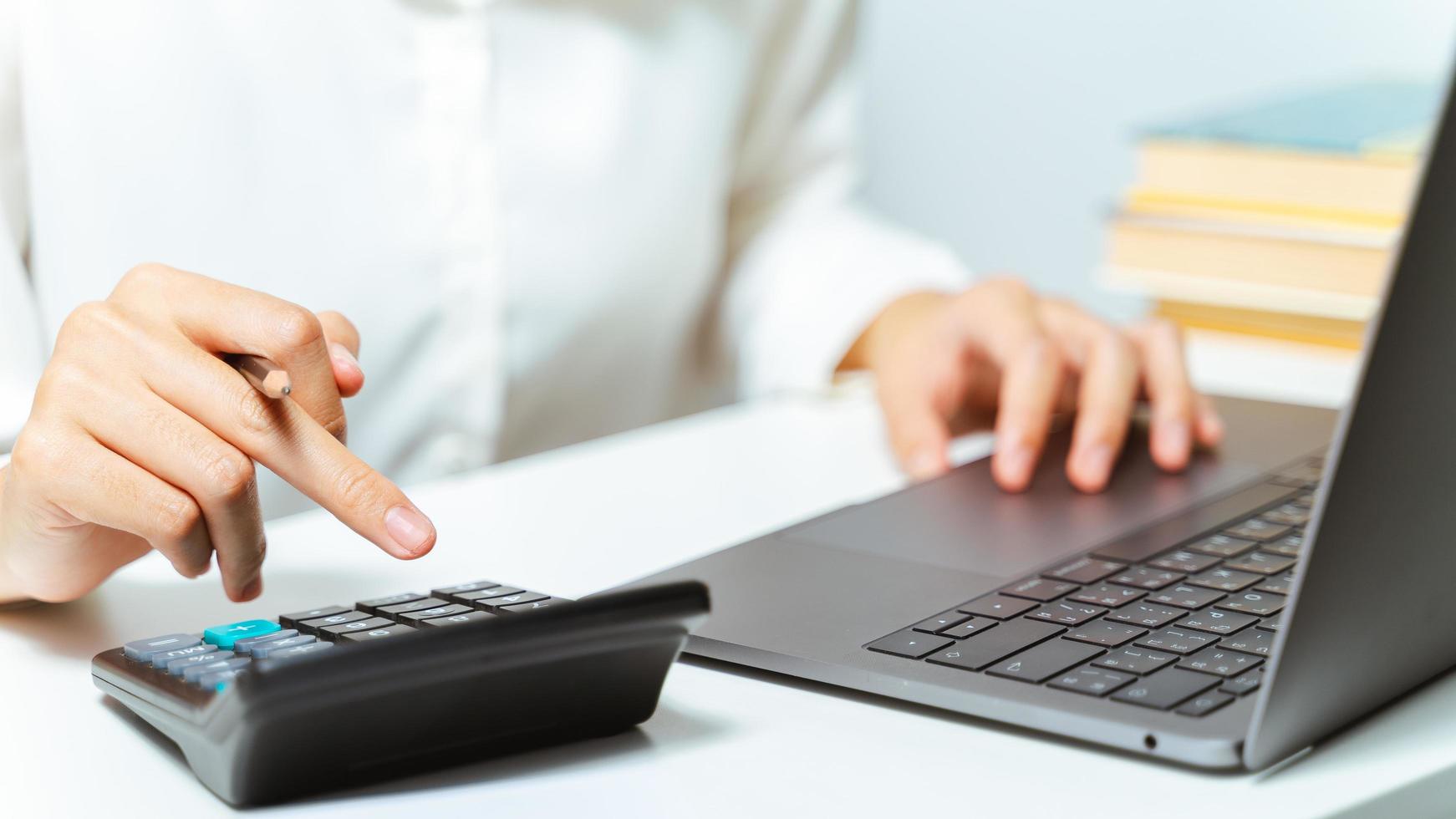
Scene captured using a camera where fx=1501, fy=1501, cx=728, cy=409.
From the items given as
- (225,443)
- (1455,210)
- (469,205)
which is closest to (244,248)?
(469,205)

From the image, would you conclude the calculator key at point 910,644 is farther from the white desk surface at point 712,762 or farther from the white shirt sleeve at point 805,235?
the white shirt sleeve at point 805,235

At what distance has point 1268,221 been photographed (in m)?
0.86

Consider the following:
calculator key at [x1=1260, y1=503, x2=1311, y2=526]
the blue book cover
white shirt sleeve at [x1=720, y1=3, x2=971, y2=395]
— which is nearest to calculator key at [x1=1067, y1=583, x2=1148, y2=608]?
calculator key at [x1=1260, y1=503, x2=1311, y2=526]

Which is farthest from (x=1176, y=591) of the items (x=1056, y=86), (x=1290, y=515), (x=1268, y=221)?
(x=1056, y=86)

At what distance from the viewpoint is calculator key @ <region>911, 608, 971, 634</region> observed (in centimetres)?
37

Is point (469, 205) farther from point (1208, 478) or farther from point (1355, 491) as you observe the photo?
point (1355, 491)

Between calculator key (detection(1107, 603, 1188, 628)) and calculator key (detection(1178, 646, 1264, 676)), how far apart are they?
0.07 feet

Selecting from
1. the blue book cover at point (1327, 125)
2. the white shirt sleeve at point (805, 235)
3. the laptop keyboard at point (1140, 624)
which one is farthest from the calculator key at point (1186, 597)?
the blue book cover at point (1327, 125)

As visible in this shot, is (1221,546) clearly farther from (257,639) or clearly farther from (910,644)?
(257,639)

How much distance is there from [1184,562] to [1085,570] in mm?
30

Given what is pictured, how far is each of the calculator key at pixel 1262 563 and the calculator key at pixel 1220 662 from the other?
0.26ft

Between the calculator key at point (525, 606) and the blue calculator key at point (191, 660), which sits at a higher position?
the blue calculator key at point (191, 660)

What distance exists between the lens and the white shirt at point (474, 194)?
580mm

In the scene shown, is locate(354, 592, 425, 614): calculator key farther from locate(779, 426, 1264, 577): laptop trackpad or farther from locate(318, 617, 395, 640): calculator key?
locate(779, 426, 1264, 577): laptop trackpad
